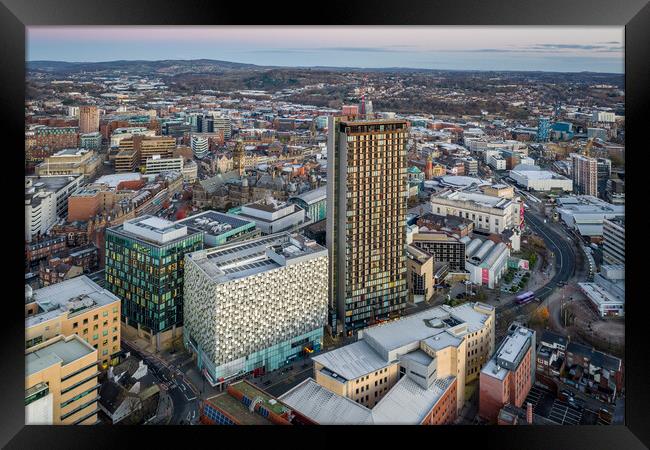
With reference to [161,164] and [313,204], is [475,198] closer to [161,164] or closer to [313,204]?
[313,204]

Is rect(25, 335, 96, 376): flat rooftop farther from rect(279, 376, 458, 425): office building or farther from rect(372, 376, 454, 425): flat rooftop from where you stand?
rect(372, 376, 454, 425): flat rooftop

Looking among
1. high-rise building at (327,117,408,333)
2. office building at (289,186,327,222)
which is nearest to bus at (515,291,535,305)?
high-rise building at (327,117,408,333)

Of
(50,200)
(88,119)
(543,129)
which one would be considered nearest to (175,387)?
(50,200)

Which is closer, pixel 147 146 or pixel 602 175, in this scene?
pixel 602 175

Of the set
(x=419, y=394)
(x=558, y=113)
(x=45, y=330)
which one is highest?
(x=558, y=113)

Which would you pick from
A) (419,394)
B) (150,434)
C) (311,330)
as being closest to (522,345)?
(419,394)

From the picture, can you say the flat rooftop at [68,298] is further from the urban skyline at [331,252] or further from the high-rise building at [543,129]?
the high-rise building at [543,129]
